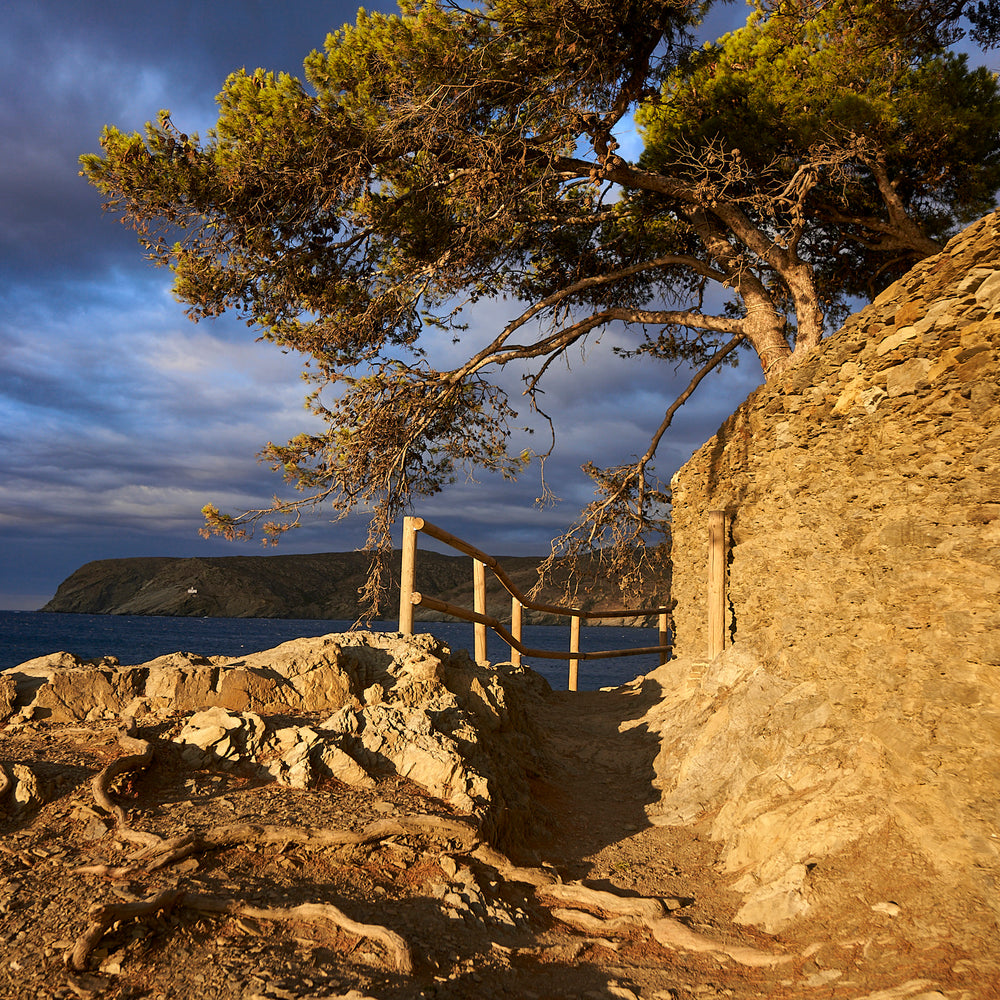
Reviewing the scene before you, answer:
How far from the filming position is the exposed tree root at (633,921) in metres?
3.65

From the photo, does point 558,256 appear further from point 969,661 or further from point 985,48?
point 969,661

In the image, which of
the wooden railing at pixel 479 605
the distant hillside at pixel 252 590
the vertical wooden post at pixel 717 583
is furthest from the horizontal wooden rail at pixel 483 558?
the distant hillside at pixel 252 590

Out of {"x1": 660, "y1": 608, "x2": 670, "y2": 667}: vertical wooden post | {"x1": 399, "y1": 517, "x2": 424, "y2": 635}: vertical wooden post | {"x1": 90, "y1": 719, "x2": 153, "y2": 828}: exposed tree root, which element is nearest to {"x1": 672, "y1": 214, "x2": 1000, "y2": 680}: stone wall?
{"x1": 399, "y1": 517, "x2": 424, "y2": 635}: vertical wooden post

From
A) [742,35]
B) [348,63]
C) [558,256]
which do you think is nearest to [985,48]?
[742,35]

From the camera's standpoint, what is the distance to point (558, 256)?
37.0 ft

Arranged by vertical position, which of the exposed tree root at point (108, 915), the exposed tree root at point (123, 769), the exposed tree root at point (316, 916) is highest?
the exposed tree root at point (123, 769)

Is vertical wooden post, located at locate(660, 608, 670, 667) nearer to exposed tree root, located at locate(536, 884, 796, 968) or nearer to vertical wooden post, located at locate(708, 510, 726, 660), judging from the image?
vertical wooden post, located at locate(708, 510, 726, 660)

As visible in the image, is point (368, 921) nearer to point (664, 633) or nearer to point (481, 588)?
point (481, 588)

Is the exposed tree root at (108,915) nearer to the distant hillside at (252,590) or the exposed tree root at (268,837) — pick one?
the exposed tree root at (268,837)

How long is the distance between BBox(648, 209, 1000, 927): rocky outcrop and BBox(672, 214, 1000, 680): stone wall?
0.01m

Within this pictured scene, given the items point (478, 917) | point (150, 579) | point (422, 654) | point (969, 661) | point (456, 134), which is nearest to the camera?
point (478, 917)

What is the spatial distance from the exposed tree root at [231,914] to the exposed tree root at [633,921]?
4.35 ft

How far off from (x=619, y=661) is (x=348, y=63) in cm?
5891

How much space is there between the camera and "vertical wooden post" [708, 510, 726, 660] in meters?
7.01
